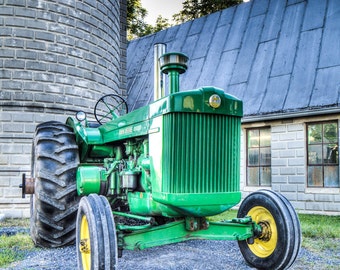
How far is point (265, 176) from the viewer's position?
29.2 feet

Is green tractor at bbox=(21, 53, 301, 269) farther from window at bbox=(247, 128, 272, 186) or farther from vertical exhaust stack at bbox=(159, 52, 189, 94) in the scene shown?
window at bbox=(247, 128, 272, 186)

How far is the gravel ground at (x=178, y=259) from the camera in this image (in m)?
3.74

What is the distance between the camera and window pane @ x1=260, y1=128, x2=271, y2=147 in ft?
29.1

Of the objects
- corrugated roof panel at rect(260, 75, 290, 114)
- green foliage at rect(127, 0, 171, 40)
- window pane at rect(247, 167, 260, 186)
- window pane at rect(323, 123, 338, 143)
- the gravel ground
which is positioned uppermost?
green foliage at rect(127, 0, 171, 40)

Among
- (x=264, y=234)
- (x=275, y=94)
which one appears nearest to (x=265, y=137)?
(x=275, y=94)

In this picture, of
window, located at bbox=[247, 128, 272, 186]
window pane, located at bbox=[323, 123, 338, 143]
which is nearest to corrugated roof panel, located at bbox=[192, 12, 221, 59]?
window, located at bbox=[247, 128, 272, 186]

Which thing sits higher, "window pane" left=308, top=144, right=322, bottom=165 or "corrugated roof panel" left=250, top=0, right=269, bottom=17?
"corrugated roof panel" left=250, top=0, right=269, bottom=17

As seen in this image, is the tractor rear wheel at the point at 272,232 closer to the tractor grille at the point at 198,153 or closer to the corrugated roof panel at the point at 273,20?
the tractor grille at the point at 198,153

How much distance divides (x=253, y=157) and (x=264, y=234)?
5.80 m

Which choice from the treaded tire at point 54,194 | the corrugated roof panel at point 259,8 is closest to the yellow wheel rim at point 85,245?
the treaded tire at point 54,194

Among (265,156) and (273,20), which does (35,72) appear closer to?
(265,156)

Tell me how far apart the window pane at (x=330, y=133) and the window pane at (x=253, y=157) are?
1620 millimetres

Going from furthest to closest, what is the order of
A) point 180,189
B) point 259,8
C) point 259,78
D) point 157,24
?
point 157,24 < point 259,8 < point 259,78 < point 180,189

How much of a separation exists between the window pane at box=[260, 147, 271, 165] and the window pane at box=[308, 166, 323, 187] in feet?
3.22
